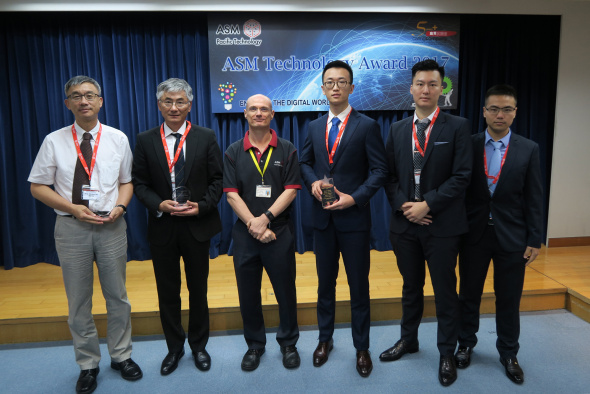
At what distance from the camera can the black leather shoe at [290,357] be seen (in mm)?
2439

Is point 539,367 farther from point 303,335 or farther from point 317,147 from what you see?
point 317,147

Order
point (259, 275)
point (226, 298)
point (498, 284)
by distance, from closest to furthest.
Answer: point (498, 284) < point (259, 275) < point (226, 298)

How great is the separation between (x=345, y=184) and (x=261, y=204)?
19.5 inches

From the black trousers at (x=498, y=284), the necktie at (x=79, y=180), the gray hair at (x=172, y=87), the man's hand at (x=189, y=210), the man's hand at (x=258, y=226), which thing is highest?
the gray hair at (x=172, y=87)

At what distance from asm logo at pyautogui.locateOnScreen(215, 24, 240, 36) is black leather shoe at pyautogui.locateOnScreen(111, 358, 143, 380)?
9.91ft

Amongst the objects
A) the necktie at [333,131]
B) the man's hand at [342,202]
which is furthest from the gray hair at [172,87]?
the man's hand at [342,202]

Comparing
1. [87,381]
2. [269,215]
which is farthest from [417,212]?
[87,381]

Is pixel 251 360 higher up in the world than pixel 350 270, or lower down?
lower down

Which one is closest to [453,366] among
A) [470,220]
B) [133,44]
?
[470,220]

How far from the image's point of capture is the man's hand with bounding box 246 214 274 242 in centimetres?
222

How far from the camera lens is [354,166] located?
2.26 meters

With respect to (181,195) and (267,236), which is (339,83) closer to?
(267,236)

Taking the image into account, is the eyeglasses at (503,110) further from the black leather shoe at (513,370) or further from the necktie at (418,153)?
the black leather shoe at (513,370)

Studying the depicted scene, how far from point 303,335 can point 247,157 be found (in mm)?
1413
